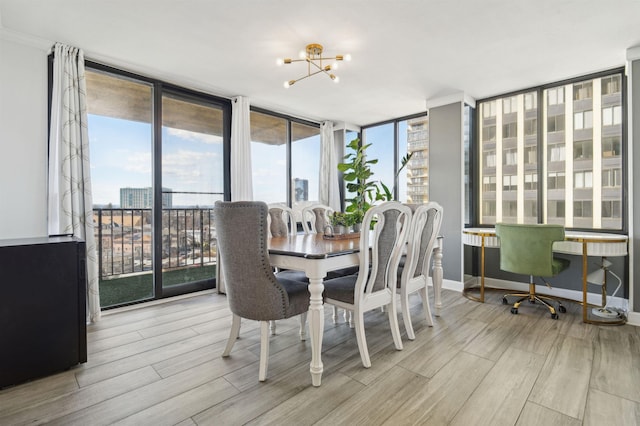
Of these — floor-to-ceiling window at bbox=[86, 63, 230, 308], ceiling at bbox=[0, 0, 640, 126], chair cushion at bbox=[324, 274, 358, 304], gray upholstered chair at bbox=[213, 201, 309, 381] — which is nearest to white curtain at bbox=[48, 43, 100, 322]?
ceiling at bbox=[0, 0, 640, 126]

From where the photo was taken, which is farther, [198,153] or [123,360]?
[198,153]

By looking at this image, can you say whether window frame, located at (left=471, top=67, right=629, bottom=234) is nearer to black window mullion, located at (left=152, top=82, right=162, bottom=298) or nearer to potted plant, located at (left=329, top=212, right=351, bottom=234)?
potted plant, located at (left=329, top=212, right=351, bottom=234)

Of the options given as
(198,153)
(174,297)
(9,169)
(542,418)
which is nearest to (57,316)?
(9,169)

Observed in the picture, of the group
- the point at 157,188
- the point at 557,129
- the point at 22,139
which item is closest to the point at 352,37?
the point at 157,188

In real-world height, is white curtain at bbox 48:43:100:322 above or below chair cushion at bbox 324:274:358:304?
above

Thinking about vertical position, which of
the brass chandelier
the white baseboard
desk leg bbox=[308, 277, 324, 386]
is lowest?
the white baseboard

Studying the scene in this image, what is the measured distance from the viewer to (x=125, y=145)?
3.90 meters

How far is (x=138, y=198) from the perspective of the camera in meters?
3.72

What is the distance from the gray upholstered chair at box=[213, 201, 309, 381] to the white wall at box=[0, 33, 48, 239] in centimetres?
190

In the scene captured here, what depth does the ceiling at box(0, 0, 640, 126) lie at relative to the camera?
2256 mm

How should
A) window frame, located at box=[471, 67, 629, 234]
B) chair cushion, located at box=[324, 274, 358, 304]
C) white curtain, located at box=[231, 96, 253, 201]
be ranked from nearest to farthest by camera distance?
chair cushion, located at box=[324, 274, 358, 304]
window frame, located at box=[471, 67, 629, 234]
white curtain, located at box=[231, 96, 253, 201]

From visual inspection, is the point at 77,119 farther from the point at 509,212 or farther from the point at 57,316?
the point at 509,212

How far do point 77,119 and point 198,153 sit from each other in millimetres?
1370

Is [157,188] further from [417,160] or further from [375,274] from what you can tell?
[417,160]
